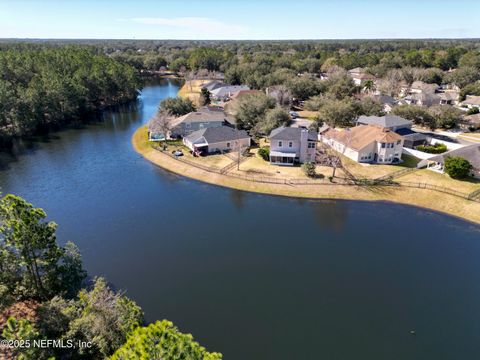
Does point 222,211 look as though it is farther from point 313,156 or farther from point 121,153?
point 121,153

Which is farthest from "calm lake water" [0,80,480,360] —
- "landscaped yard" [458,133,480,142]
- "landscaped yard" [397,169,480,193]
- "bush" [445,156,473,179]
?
"landscaped yard" [458,133,480,142]

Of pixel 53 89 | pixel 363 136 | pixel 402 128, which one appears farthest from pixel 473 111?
pixel 53 89

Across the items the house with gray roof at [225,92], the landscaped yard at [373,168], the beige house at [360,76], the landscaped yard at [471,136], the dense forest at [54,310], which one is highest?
the beige house at [360,76]

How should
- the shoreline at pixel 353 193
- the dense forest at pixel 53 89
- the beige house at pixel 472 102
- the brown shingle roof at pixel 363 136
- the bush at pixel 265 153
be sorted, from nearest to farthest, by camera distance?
1. the shoreline at pixel 353 193
2. the brown shingle roof at pixel 363 136
3. the bush at pixel 265 153
4. the dense forest at pixel 53 89
5. the beige house at pixel 472 102

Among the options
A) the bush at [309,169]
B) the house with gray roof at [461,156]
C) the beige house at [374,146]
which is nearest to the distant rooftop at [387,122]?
the beige house at [374,146]

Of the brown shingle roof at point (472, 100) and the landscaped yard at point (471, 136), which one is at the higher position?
the brown shingle roof at point (472, 100)

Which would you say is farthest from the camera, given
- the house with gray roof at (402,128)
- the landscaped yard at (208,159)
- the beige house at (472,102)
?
the beige house at (472,102)

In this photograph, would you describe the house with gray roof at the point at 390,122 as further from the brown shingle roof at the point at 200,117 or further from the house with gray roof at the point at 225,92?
the house with gray roof at the point at 225,92

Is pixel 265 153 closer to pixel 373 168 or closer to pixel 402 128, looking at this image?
pixel 373 168
